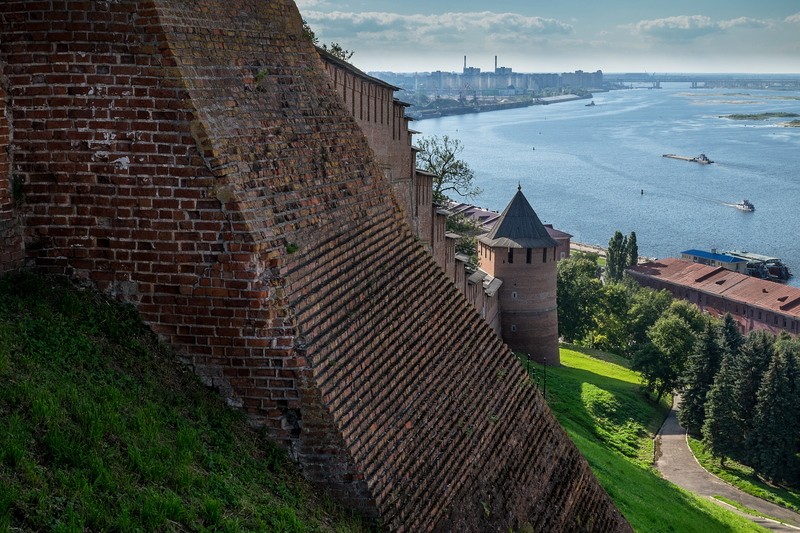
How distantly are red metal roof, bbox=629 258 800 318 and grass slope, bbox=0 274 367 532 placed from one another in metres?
54.1

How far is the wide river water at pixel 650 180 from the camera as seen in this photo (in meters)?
75.4

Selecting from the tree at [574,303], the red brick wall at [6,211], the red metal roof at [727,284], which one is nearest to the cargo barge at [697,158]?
the red metal roof at [727,284]

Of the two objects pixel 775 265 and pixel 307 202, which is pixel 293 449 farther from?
pixel 775 265

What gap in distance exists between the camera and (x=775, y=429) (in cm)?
3025

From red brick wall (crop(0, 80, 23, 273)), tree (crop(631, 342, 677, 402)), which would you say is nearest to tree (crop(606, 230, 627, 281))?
tree (crop(631, 342, 677, 402))

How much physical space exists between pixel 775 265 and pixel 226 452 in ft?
219

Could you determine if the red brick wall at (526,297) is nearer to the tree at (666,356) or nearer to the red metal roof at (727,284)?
the tree at (666,356)

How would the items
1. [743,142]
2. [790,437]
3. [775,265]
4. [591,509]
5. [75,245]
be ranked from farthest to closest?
[743,142] → [775,265] → [790,437] → [591,509] → [75,245]

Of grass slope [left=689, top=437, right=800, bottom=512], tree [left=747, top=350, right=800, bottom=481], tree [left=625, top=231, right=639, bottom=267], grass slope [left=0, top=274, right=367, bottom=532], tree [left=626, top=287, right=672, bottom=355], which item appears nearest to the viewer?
grass slope [left=0, top=274, right=367, bottom=532]

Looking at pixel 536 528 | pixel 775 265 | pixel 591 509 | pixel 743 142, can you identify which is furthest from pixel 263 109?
pixel 743 142

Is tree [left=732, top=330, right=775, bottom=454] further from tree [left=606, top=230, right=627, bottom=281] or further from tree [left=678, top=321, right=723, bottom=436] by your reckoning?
tree [left=606, top=230, right=627, bottom=281]

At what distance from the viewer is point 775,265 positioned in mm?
64312

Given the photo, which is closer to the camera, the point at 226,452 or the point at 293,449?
the point at 226,452

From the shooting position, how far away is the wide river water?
75438 mm
